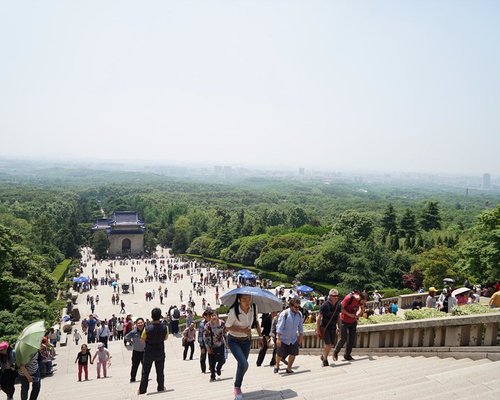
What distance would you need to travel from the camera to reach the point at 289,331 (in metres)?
7.48

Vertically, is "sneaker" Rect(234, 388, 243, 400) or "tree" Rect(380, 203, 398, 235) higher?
"sneaker" Rect(234, 388, 243, 400)

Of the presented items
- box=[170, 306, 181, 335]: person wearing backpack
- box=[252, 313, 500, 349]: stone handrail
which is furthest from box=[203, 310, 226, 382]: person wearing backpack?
box=[170, 306, 181, 335]: person wearing backpack

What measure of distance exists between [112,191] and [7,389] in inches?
5920

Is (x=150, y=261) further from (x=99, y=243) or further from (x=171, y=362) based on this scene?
(x=171, y=362)

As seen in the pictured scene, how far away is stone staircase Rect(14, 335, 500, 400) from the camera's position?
527 cm

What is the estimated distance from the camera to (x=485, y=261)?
22.9 metres

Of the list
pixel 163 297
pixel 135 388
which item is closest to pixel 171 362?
pixel 135 388

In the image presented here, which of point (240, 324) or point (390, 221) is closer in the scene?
point (240, 324)

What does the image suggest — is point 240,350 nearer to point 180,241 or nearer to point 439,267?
point 439,267

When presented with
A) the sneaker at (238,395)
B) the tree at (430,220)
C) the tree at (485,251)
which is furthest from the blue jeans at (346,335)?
the tree at (430,220)

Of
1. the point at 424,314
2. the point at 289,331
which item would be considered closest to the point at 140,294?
the point at 289,331

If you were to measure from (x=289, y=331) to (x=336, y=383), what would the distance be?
1379mm

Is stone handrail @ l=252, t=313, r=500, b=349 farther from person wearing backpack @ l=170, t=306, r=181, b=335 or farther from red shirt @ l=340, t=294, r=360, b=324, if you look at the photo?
person wearing backpack @ l=170, t=306, r=181, b=335

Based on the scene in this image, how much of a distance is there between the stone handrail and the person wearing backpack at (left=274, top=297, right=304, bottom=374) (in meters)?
1.78
